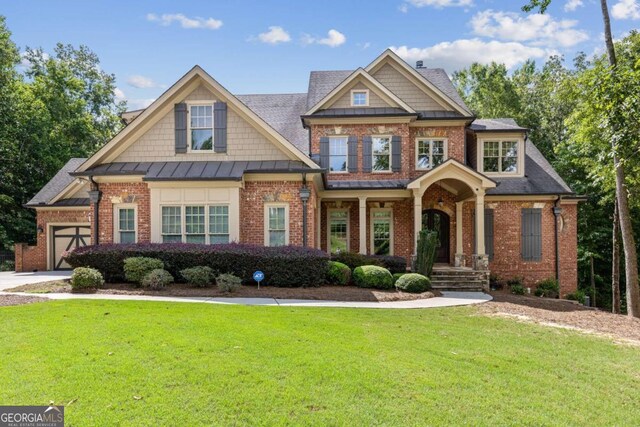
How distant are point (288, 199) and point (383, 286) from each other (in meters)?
4.34

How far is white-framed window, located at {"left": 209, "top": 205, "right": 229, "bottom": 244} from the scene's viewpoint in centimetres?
1365

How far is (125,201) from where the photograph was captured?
14.0 metres

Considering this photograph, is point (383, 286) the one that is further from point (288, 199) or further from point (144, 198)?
point (144, 198)

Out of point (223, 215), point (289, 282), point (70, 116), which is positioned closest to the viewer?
point (289, 282)

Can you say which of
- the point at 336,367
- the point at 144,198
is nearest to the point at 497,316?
the point at 336,367

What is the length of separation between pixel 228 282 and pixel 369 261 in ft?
18.7

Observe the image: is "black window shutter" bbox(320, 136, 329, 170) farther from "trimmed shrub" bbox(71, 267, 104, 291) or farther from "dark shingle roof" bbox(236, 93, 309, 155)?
"trimmed shrub" bbox(71, 267, 104, 291)

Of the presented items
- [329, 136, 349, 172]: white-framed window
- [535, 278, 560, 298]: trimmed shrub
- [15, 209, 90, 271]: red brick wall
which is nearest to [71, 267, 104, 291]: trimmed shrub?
[15, 209, 90, 271]: red brick wall

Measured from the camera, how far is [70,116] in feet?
109

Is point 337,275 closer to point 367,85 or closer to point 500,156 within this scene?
point 367,85

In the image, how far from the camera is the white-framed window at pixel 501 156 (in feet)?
60.4

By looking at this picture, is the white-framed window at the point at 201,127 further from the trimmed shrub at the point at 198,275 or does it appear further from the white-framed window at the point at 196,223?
the trimmed shrub at the point at 198,275

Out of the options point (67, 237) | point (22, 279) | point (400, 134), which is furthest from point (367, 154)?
point (67, 237)

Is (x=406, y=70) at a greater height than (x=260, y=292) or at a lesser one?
greater
